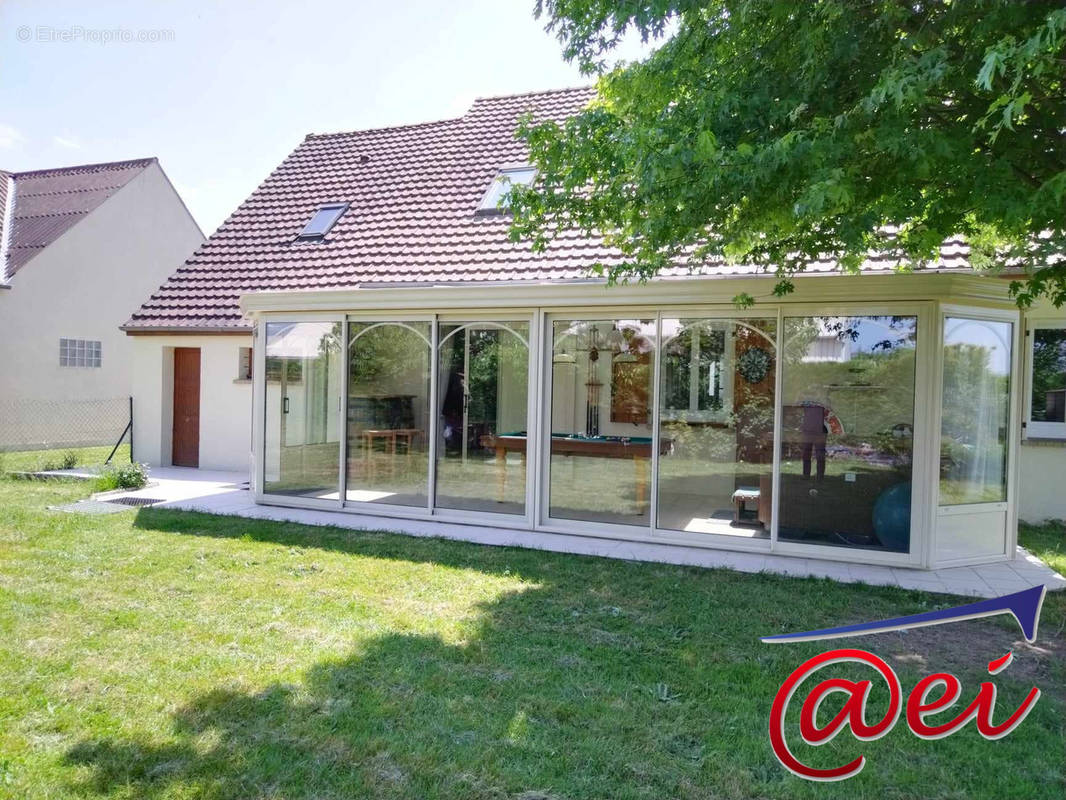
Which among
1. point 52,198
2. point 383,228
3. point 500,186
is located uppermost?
point 52,198

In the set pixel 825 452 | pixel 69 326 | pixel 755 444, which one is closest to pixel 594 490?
pixel 755 444

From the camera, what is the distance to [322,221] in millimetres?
13344

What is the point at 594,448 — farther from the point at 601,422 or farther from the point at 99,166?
the point at 99,166

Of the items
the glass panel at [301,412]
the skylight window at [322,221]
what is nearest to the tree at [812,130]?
the glass panel at [301,412]

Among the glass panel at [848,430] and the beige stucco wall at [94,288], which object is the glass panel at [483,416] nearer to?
the glass panel at [848,430]

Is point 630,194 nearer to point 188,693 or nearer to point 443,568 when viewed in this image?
point 443,568

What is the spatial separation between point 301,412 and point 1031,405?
975 centimetres

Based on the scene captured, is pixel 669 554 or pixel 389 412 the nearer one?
pixel 669 554

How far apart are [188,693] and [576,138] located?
4.85 metres

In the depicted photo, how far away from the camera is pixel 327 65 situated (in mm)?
11445

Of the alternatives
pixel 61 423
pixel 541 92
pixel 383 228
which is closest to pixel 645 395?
pixel 383 228

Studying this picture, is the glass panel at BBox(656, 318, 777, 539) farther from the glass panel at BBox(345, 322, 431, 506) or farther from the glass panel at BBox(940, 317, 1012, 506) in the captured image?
the glass panel at BBox(345, 322, 431, 506)

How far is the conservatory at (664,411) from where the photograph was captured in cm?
777

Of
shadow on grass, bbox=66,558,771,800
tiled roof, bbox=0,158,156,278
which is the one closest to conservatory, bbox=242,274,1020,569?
shadow on grass, bbox=66,558,771,800
